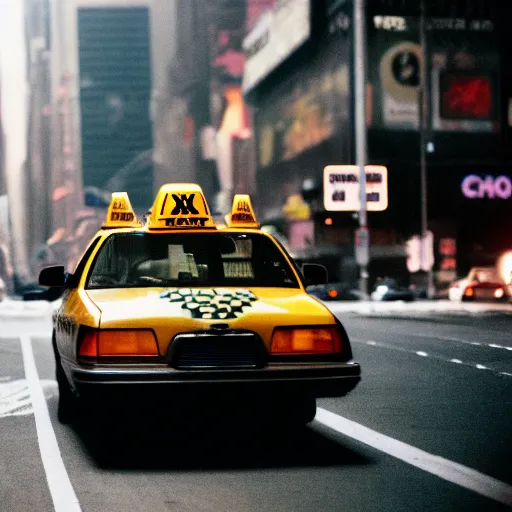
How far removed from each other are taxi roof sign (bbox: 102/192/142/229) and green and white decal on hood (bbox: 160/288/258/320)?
1749mm

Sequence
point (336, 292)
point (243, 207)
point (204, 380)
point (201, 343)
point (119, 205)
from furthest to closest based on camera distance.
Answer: point (336, 292) → point (119, 205) → point (243, 207) → point (201, 343) → point (204, 380)

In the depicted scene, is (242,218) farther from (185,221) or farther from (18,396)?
(18,396)

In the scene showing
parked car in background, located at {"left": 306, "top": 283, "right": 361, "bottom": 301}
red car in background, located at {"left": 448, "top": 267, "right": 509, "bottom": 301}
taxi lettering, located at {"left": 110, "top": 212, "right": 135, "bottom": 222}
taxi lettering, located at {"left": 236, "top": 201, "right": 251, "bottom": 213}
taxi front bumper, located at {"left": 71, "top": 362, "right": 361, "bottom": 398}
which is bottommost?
parked car in background, located at {"left": 306, "top": 283, "right": 361, "bottom": 301}

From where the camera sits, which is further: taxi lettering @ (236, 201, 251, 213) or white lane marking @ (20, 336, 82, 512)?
taxi lettering @ (236, 201, 251, 213)

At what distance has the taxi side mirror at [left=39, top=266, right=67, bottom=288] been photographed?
32.7 feet

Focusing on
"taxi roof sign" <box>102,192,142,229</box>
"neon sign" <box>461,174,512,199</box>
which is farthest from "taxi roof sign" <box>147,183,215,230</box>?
"neon sign" <box>461,174,512,199</box>

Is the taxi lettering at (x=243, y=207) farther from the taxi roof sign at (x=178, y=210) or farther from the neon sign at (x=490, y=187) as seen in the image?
the neon sign at (x=490, y=187)

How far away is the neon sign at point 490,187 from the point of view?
231 ft

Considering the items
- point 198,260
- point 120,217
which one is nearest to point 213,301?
point 198,260

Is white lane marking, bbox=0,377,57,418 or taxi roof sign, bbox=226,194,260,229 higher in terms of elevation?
taxi roof sign, bbox=226,194,260,229

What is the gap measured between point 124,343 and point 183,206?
1.79 metres

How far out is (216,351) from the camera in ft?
26.4

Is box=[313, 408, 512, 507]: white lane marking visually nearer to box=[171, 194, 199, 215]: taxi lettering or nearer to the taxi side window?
box=[171, 194, 199, 215]: taxi lettering

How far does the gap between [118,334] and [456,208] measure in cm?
6446
